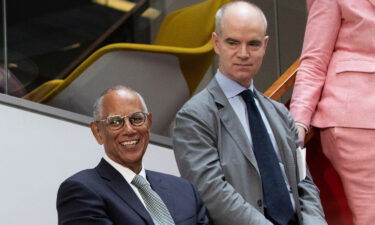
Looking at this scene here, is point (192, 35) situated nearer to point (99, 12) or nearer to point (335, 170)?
point (99, 12)

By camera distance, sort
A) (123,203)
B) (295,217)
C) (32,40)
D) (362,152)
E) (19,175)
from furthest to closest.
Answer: (32,40)
(19,175)
(362,152)
(295,217)
(123,203)

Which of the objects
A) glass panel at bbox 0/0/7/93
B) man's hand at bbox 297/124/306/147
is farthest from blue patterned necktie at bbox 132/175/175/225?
glass panel at bbox 0/0/7/93

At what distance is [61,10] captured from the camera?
201 inches

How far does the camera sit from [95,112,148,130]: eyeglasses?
11.0 ft

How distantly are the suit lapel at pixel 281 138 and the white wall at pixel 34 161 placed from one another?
4.56 ft

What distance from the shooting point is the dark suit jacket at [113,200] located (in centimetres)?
309

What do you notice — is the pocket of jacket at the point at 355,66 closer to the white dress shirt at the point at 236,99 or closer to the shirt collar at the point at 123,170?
the white dress shirt at the point at 236,99

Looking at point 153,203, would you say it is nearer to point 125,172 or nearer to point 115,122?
point 125,172

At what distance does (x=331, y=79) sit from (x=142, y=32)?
1.75m

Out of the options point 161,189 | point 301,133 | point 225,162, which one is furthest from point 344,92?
point 161,189

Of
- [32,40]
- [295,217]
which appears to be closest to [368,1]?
[295,217]

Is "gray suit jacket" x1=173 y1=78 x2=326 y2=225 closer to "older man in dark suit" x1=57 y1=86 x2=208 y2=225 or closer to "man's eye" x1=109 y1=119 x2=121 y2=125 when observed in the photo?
"older man in dark suit" x1=57 y1=86 x2=208 y2=225

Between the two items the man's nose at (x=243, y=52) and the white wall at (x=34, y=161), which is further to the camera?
the white wall at (x=34, y=161)

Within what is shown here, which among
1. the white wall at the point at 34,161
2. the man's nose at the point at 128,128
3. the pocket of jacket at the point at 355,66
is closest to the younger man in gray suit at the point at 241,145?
the man's nose at the point at 128,128
